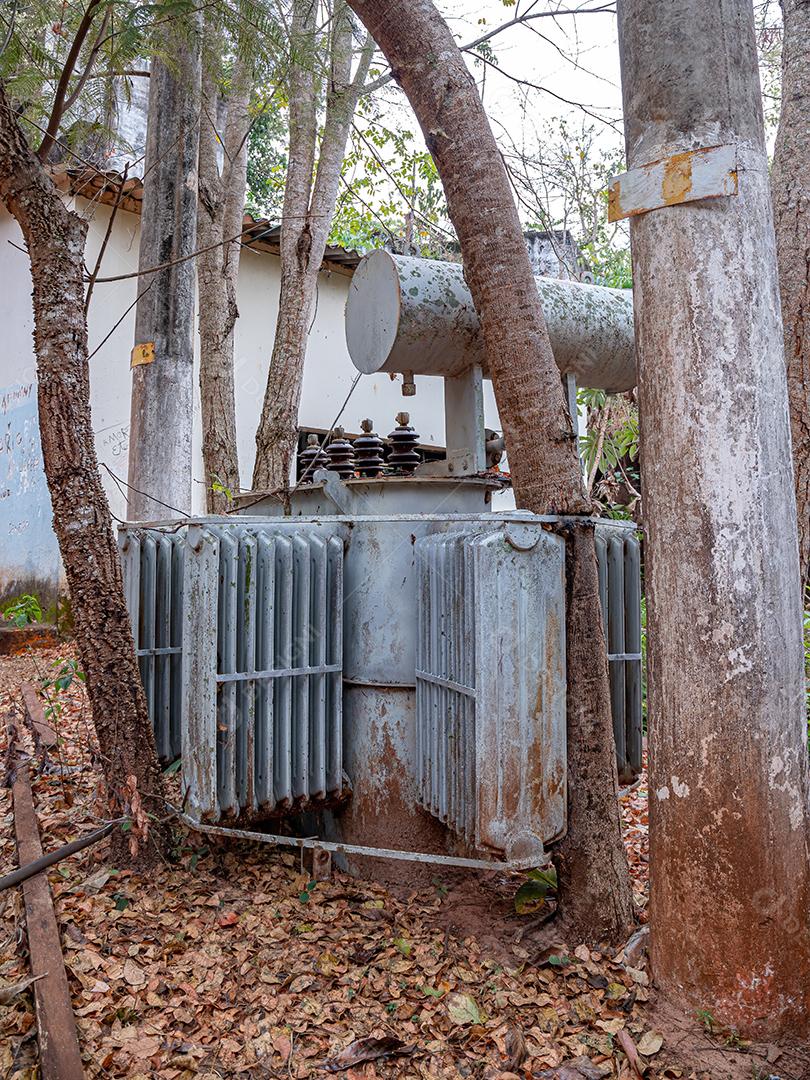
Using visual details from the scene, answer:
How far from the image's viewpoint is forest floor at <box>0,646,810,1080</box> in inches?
79.5

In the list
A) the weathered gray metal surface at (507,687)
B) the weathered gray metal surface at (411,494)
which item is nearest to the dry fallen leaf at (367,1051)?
the weathered gray metal surface at (507,687)

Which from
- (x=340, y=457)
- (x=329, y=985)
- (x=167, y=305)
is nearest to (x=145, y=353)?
(x=167, y=305)

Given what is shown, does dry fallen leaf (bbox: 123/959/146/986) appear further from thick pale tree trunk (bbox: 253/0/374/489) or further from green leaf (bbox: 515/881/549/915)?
thick pale tree trunk (bbox: 253/0/374/489)

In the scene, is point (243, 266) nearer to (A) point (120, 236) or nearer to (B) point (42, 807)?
(A) point (120, 236)

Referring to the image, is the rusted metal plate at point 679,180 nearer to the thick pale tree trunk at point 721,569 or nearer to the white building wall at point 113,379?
the thick pale tree trunk at point 721,569

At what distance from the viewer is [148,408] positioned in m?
4.71

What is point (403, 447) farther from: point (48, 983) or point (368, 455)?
point (48, 983)

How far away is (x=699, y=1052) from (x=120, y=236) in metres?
8.08

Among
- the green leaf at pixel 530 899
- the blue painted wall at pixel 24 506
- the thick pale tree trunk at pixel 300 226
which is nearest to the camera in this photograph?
the green leaf at pixel 530 899

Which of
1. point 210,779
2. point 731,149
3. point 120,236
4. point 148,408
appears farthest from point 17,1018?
point 120,236

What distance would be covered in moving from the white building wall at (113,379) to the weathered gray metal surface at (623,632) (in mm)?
5530

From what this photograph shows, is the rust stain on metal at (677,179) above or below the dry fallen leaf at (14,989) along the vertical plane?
above

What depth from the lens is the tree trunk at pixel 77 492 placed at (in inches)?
115

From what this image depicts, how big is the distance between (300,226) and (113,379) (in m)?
2.90
